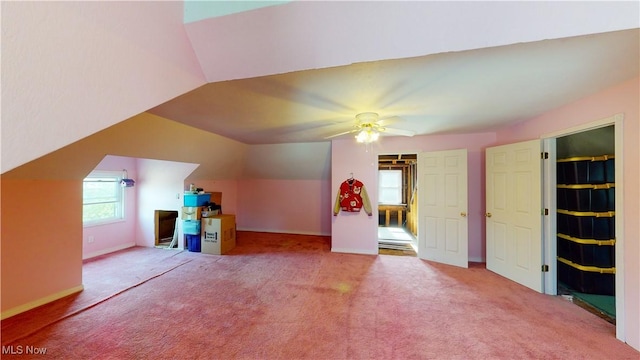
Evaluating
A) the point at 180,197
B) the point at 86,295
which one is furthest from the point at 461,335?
the point at 180,197

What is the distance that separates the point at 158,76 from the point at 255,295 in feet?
8.43

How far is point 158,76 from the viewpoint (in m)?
0.98

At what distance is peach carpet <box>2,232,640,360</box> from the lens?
6.24 ft

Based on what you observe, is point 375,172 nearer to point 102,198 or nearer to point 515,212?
point 515,212

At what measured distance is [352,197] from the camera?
14.2 ft

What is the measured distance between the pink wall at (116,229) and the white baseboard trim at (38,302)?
1.51 metres

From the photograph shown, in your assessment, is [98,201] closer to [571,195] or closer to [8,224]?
[8,224]

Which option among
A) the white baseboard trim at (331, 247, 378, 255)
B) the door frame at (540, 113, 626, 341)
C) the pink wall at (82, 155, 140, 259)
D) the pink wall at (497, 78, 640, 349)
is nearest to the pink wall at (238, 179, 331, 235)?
the white baseboard trim at (331, 247, 378, 255)

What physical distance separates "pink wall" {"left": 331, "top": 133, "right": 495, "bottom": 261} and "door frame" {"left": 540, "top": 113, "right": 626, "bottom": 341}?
40.5 inches

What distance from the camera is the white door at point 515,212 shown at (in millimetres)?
2893

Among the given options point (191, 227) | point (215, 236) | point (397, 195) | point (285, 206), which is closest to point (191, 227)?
point (191, 227)

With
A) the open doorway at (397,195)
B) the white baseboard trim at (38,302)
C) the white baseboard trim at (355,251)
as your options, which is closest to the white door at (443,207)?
the white baseboard trim at (355,251)

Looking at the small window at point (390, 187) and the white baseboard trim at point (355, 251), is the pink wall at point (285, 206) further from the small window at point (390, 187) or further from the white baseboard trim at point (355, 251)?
the small window at point (390, 187)

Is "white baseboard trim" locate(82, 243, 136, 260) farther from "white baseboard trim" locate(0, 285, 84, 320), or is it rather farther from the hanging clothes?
the hanging clothes
